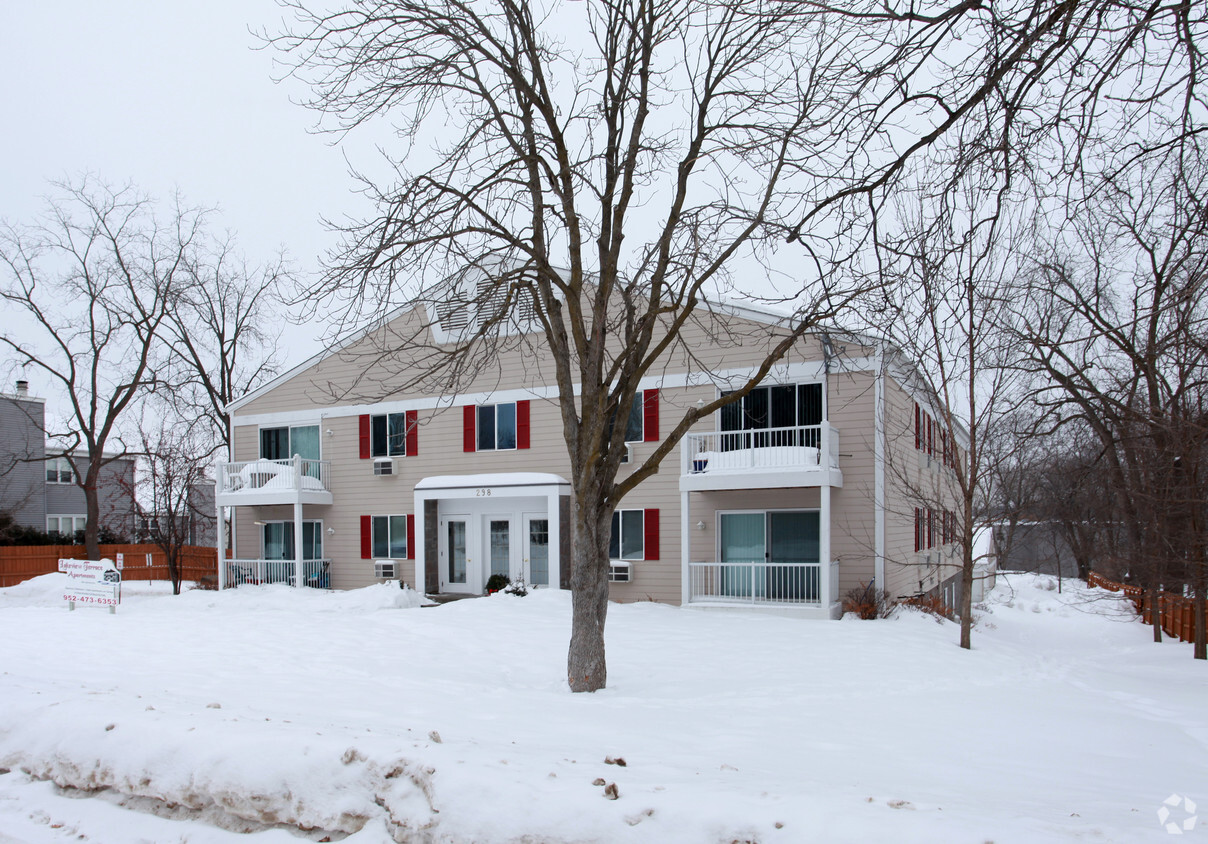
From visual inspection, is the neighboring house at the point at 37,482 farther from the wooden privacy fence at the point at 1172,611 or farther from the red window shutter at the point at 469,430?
the wooden privacy fence at the point at 1172,611

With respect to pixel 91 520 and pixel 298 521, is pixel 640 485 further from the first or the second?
pixel 91 520

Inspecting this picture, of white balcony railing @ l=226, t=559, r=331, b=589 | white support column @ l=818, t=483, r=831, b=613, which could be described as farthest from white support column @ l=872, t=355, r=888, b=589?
white balcony railing @ l=226, t=559, r=331, b=589

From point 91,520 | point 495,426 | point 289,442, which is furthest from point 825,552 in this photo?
point 91,520

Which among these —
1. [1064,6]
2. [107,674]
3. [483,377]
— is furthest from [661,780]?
[483,377]

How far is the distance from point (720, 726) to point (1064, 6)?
19.4ft

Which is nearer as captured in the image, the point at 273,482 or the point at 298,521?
the point at 298,521

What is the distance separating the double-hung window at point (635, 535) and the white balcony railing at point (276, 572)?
8.33 metres

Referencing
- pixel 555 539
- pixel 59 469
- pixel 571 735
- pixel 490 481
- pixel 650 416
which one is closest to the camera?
pixel 571 735

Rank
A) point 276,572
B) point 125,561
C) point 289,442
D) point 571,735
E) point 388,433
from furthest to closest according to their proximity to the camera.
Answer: point 125,561, point 289,442, point 276,572, point 388,433, point 571,735

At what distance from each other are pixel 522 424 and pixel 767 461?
6.32m

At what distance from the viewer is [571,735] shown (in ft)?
21.8

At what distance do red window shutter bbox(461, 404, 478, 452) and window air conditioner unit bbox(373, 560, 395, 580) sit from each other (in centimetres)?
344

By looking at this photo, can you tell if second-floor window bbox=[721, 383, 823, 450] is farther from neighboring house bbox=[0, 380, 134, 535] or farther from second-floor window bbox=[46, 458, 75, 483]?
second-floor window bbox=[46, 458, 75, 483]

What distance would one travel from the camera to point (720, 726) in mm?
7520
